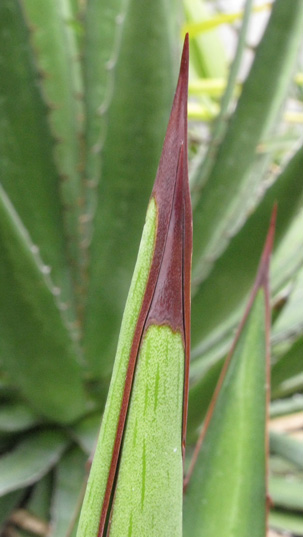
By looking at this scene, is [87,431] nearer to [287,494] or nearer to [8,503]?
[8,503]

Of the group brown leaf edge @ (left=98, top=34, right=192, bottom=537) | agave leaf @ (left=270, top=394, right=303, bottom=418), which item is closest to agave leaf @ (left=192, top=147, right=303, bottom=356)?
agave leaf @ (left=270, top=394, right=303, bottom=418)

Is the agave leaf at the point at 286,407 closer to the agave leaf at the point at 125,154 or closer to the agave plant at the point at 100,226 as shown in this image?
the agave plant at the point at 100,226

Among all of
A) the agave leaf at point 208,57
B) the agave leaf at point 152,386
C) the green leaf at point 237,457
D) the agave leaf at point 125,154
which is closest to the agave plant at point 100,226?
the agave leaf at point 125,154

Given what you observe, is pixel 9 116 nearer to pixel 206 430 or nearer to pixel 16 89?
pixel 16 89

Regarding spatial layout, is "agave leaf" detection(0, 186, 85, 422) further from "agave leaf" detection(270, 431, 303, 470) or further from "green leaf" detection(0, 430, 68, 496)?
"agave leaf" detection(270, 431, 303, 470)

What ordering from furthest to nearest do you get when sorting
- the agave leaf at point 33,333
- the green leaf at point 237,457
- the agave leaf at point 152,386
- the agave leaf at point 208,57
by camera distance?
the agave leaf at point 208,57, the agave leaf at point 33,333, the green leaf at point 237,457, the agave leaf at point 152,386
